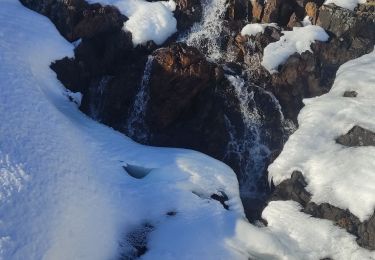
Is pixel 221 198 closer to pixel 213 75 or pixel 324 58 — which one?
pixel 213 75

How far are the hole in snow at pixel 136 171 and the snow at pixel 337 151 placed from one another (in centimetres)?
332

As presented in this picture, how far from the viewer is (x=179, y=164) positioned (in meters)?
13.0

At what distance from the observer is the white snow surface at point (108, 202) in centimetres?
→ 1034

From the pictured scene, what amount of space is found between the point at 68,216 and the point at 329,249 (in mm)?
5755

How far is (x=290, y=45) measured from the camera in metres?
16.2

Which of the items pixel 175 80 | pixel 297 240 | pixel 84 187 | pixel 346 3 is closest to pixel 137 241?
pixel 84 187

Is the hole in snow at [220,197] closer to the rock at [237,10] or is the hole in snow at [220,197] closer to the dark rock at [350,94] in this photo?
the dark rock at [350,94]

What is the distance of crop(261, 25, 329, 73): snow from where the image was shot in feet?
52.6

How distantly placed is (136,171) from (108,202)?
1.63m

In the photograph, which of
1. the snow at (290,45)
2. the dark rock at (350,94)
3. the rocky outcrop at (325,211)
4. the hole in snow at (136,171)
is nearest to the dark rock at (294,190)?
the rocky outcrop at (325,211)

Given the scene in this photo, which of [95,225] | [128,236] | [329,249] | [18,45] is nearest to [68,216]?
[95,225]

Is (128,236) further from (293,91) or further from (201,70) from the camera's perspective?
(293,91)

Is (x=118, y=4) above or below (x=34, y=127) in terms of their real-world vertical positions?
above

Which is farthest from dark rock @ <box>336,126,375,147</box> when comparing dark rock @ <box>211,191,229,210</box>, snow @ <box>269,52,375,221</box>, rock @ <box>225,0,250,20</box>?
rock @ <box>225,0,250,20</box>
